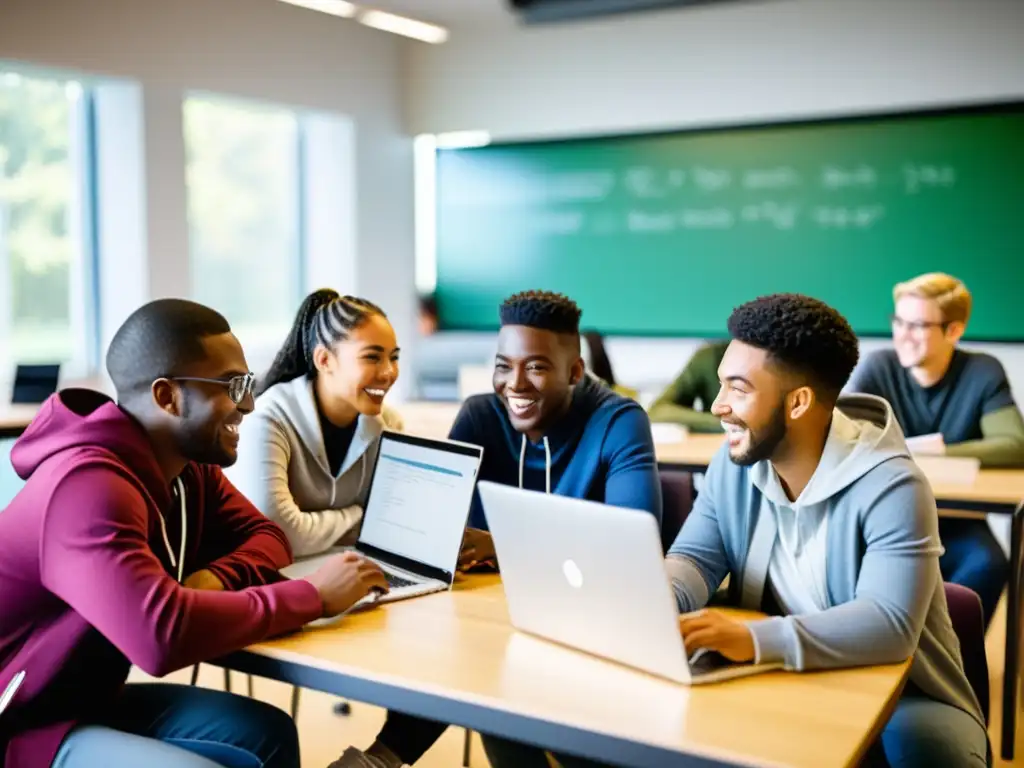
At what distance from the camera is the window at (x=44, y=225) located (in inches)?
198

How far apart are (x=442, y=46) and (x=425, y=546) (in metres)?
5.30

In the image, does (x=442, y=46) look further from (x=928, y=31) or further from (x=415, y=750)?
A: (x=415, y=750)

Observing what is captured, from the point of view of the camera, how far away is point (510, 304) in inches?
94.1

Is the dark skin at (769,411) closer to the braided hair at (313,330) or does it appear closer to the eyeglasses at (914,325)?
the braided hair at (313,330)

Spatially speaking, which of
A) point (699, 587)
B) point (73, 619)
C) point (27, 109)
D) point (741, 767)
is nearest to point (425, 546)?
point (699, 587)

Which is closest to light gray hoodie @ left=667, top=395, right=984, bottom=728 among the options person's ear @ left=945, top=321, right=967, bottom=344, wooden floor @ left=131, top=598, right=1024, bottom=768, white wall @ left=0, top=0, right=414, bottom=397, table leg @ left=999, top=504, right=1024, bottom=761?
wooden floor @ left=131, top=598, right=1024, bottom=768

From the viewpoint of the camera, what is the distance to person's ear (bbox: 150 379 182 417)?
67.6 inches

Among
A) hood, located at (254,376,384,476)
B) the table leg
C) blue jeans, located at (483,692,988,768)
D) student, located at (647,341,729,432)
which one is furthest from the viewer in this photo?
student, located at (647,341,729,432)

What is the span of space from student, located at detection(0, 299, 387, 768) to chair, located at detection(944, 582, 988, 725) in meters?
0.99

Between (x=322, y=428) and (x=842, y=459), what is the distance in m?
1.24

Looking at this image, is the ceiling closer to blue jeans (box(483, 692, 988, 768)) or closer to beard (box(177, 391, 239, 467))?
beard (box(177, 391, 239, 467))

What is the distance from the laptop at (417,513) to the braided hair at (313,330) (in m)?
0.39

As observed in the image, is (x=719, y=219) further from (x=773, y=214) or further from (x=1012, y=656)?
(x=1012, y=656)

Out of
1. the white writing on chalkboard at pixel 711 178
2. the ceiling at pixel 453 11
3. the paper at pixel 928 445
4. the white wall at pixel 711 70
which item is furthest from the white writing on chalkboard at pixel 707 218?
the paper at pixel 928 445
